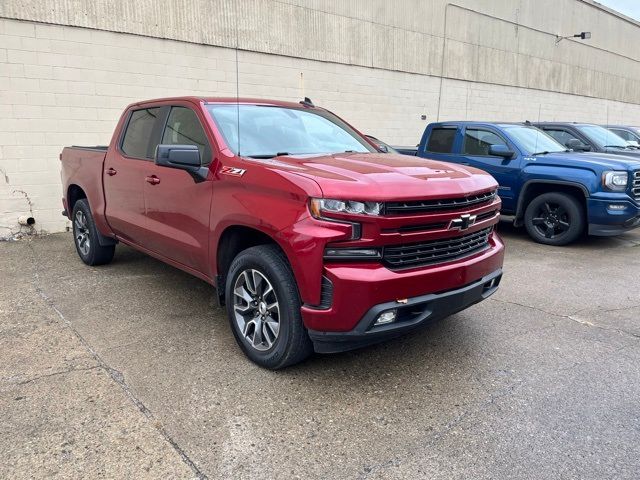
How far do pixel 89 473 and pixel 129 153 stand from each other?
10.8 feet

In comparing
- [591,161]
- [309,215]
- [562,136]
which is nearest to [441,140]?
[591,161]

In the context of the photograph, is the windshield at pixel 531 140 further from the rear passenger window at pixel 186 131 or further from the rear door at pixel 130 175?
the rear door at pixel 130 175

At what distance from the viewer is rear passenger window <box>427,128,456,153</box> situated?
8.59 m

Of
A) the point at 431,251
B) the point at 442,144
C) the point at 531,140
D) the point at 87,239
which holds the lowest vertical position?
the point at 87,239

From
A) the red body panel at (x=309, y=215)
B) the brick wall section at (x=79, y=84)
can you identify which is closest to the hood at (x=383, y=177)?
the red body panel at (x=309, y=215)

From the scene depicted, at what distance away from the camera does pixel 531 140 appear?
802 cm

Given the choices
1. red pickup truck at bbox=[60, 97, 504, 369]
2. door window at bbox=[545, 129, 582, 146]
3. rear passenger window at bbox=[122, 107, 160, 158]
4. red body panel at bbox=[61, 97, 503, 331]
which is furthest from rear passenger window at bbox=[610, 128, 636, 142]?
rear passenger window at bbox=[122, 107, 160, 158]

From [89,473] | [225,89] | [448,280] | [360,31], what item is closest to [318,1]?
[360,31]

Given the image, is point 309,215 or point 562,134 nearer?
point 309,215

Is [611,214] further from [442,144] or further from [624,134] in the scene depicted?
[624,134]

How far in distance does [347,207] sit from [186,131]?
1988 millimetres

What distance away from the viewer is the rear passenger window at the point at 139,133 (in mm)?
4746

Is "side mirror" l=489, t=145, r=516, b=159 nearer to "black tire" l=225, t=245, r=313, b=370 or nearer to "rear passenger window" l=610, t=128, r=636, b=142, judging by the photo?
"black tire" l=225, t=245, r=313, b=370

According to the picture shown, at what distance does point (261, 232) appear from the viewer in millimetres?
3350
